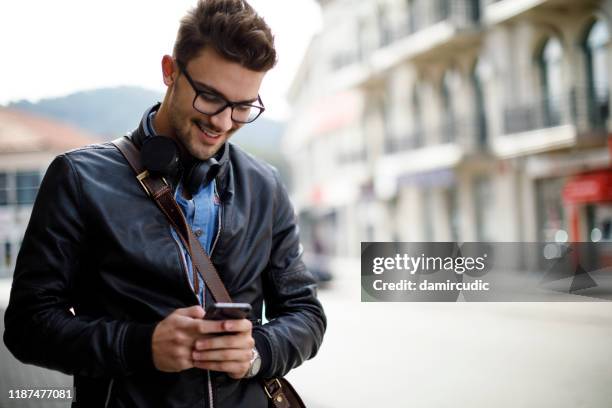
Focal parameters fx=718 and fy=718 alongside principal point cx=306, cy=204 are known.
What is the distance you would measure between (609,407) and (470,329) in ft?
11.5

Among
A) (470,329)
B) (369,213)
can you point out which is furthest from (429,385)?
(369,213)

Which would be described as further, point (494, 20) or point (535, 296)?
point (494, 20)

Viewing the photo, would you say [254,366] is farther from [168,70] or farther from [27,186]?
[27,186]

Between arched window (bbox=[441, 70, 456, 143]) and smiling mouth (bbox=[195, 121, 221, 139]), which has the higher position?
arched window (bbox=[441, 70, 456, 143])

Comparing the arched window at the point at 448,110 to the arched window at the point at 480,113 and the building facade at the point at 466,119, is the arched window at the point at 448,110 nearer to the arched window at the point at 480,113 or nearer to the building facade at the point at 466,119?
the building facade at the point at 466,119

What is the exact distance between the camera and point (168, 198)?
1339 mm

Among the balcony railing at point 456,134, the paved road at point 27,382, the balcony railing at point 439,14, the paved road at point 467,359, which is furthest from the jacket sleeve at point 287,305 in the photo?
the balcony railing at point 439,14

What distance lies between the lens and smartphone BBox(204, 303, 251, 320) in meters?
1.14

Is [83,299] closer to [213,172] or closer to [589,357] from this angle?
[213,172]

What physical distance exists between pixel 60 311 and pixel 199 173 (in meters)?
0.36

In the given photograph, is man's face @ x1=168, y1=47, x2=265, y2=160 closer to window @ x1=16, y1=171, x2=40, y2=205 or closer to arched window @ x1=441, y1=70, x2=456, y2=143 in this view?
window @ x1=16, y1=171, x2=40, y2=205

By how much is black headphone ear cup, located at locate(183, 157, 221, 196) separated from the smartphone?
1.08 ft

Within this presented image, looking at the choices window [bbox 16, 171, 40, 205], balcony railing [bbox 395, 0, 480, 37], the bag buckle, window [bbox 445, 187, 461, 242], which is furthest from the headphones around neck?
window [bbox 445, 187, 461, 242]

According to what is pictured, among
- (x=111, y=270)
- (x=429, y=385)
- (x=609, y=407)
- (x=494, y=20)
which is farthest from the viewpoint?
(x=494, y=20)
